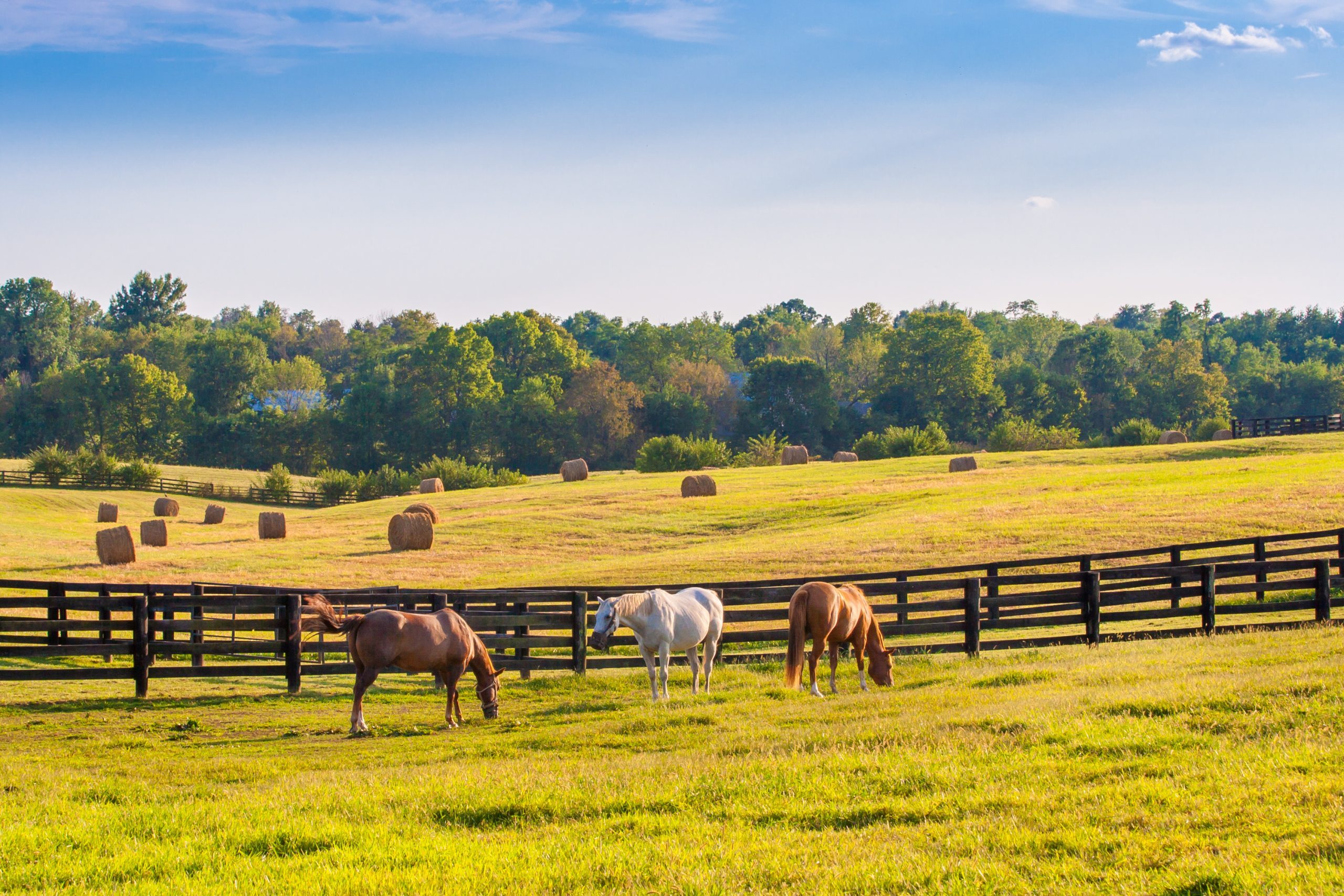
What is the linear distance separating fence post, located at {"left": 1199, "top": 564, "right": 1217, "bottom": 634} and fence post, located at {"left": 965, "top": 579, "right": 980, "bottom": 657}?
11.3 ft

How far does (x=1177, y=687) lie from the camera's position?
32.7ft

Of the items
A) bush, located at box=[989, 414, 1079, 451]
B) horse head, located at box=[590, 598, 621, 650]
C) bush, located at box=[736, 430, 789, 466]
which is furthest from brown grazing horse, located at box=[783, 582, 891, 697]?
bush, located at box=[989, 414, 1079, 451]

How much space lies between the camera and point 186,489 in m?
70.2

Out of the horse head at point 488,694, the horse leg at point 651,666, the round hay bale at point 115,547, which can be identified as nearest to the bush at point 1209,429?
the round hay bale at point 115,547

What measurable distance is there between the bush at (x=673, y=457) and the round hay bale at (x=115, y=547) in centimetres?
3758

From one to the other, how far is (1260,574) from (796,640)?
994cm

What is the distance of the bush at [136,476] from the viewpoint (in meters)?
69.7

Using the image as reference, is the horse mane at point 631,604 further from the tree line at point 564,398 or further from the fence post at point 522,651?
the tree line at point 564,398

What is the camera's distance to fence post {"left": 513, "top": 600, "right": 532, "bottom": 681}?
14.7 meters

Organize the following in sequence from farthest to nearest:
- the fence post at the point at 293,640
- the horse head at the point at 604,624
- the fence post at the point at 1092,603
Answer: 1. the fence post at the point at 1092,603
2. the fence post at the point at 293,640
3. the horse head at the point at 604,624

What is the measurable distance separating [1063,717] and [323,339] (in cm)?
15840

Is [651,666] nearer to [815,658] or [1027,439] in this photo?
[815,658]

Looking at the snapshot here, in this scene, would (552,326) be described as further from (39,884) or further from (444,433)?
(39,884)

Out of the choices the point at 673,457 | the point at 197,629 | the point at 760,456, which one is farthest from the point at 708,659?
the point at 760,456
